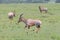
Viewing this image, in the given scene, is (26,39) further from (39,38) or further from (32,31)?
(32,31)

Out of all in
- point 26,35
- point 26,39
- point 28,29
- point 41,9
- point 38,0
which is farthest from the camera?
point 38,0

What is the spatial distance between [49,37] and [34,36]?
64cm

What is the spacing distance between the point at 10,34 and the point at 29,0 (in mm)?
39712

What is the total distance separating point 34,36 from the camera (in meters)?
11.0

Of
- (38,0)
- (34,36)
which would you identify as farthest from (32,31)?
(38,0)

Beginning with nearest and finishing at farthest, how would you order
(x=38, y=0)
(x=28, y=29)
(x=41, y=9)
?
(x=28, y=29)
(x=41, y=9)
(x=38, y=0)

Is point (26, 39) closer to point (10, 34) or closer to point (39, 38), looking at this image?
point (39, 38)

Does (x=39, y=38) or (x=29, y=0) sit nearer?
(x=39, y=38)

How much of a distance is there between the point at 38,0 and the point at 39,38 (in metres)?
40.6

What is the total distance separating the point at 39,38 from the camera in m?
10.6

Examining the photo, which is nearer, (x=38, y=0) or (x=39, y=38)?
(x=39, y=38)

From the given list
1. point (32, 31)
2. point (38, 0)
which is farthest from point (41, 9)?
point (38, 0)

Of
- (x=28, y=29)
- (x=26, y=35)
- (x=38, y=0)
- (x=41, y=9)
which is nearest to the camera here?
(x=26, y=35)

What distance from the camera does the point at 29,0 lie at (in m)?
51.0
